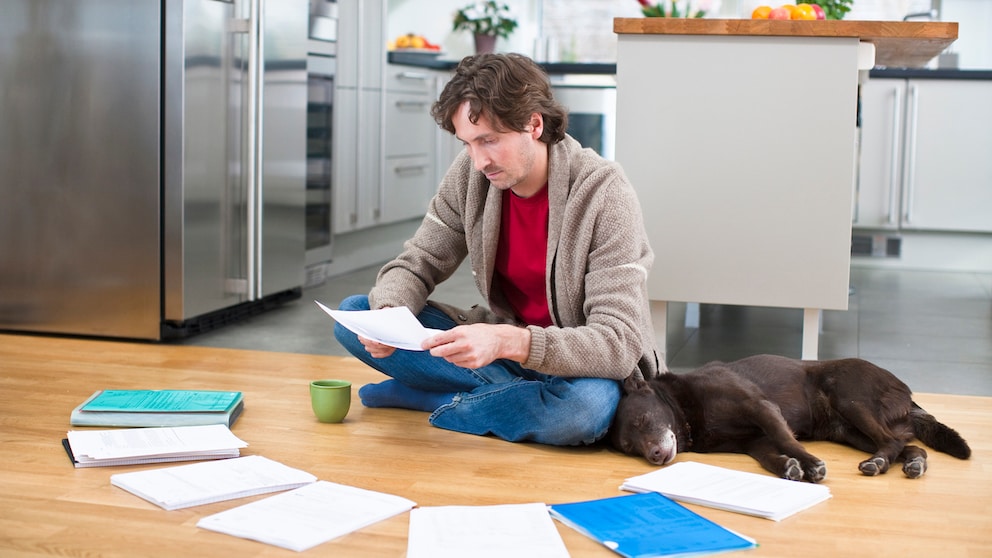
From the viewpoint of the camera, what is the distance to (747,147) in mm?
3021

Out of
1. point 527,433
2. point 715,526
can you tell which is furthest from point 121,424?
point 715,526

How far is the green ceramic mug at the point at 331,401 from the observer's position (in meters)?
2.49

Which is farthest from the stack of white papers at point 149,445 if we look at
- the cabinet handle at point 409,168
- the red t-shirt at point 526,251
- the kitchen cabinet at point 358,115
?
the cabinet handle at point 409,168

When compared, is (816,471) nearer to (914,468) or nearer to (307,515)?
(914,468)

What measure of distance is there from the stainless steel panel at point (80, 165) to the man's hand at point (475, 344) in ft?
5.59

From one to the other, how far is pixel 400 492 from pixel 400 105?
3.72 metres

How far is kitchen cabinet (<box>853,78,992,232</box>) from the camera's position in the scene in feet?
17.8

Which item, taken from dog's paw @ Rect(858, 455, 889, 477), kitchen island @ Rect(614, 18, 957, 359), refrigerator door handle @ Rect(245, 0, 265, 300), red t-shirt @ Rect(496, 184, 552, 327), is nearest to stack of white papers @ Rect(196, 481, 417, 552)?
red t-shirt @ Rect(496, 184, 552, 327)

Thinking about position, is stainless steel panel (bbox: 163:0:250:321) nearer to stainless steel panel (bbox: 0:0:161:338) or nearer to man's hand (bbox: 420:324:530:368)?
stainless steel panel (bbox: 0:0:161:338)

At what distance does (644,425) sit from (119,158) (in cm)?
198

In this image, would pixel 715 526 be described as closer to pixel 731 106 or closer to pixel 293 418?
pixel 293 418

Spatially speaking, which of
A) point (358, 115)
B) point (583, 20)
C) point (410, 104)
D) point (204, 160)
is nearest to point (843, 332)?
point (204, 160)

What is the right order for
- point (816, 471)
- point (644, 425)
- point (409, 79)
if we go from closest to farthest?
point (816, 471) → point (644, 425) → point (409, 79)

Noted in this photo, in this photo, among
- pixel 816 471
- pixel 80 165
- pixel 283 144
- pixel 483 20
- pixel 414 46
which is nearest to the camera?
pixel 816 471
